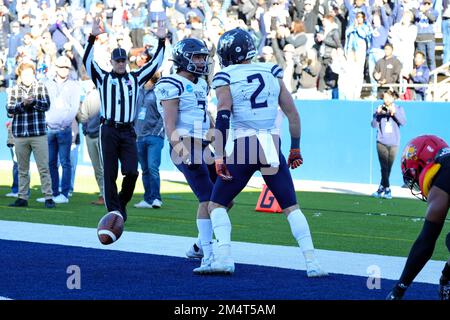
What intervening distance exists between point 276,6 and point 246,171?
47.0ft

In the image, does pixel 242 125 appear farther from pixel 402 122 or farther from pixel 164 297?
pixel 402 122

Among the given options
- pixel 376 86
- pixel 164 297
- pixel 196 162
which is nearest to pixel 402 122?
pixel 376 86

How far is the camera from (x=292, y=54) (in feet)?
64.7

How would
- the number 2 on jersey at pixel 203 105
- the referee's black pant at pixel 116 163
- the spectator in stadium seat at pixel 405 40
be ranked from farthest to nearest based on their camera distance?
the spectator in stadium seat at pixel 405 40
the referee's black pant at pixel 116 163
the number 2 on jersey at pixel 203 105

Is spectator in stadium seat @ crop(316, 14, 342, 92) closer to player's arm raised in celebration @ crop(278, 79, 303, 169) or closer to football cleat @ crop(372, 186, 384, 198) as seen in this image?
football cleat @ crop(372, 186, 384, 198)

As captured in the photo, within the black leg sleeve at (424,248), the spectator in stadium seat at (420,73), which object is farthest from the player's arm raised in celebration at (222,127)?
the spectator in stadium seat at (420,73)

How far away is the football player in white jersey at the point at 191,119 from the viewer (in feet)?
25.6

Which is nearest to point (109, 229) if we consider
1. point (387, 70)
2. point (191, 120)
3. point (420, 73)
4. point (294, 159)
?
A: point (191, 120)

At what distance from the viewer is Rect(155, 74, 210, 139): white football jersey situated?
25.8 feet

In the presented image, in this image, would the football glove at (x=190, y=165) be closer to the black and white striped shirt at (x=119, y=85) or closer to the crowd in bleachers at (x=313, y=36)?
the black and white striped shirt at (x=119, y=85)

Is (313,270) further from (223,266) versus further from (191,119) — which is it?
(191,119)

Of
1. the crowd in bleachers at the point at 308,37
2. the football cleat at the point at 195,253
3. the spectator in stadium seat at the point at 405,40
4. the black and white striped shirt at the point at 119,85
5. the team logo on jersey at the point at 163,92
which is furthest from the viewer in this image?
the spectator in stadium seat at the point at 405,40

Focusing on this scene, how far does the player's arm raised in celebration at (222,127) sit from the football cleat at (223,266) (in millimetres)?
634

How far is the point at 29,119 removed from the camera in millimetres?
12438
